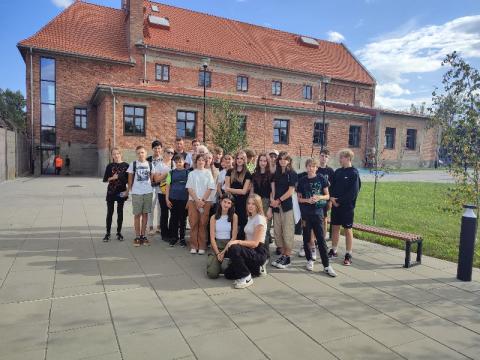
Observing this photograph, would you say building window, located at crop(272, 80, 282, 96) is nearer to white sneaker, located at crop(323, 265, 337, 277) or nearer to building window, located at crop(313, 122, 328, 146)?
building window, located at crop(313, 122, 328, 146)

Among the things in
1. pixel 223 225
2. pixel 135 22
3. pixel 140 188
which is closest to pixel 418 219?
pixel 223 225

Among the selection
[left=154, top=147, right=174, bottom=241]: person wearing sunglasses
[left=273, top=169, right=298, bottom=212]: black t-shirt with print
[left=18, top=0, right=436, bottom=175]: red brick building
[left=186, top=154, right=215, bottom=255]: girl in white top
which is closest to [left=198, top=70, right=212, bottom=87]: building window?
[left=18, top=0, right=436, bottom=175]: red brick building

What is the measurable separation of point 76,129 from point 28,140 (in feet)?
11.2

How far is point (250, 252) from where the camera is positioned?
4832 millimetres

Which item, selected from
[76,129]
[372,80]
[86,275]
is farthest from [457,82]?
[372,80]

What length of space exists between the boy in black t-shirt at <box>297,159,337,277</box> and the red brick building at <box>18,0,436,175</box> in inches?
672

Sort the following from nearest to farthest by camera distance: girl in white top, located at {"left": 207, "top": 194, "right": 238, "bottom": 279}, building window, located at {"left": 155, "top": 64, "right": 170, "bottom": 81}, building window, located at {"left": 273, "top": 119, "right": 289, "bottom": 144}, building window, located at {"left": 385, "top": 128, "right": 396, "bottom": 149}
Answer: girl in white top, located at {"left": 207, "top": 194, "right": 238, "bottom": 279}
building window, located at {"left": 273, "top": 119, "right": 289, "bottom": 144}
building window, located at {"left": 155, "top": 64, "right": 170, "bottom": 81}
building window, located at {"left": 385, "top": 128, "right": 396, "bottom": 149}

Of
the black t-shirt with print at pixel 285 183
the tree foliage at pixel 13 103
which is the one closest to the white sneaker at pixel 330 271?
the black t-shirt with print at pixel 285 183

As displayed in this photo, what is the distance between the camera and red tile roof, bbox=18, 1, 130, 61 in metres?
26.0

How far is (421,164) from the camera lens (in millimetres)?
35906

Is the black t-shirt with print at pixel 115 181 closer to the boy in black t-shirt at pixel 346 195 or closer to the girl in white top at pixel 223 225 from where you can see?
the girl in white top at pixel 223 225

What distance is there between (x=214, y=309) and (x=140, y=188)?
3420mm

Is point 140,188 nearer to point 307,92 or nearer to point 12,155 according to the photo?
point 12,155

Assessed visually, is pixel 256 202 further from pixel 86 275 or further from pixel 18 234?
pixel 18 234
